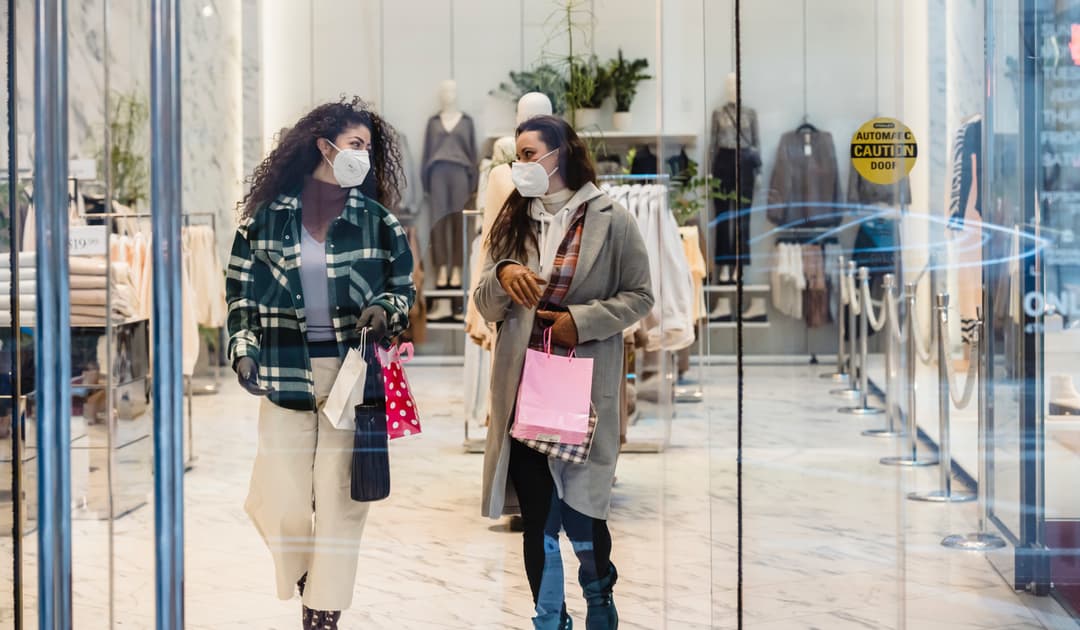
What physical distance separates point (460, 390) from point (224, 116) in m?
0.78

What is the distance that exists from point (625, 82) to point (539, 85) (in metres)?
0.19

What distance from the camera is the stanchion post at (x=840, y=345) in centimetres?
286

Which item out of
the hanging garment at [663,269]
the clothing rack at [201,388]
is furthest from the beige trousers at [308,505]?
the hanging garment at [663,269]

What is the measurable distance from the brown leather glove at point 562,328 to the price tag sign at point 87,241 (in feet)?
3.26

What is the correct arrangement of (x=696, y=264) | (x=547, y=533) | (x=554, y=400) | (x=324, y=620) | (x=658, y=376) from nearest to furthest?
(x=554, y=400), (x=547, y=533), (x=324, y=620), (x=696, y=264), (x=658, y=376)

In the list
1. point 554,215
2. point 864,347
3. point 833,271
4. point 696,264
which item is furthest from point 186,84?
point 864,347

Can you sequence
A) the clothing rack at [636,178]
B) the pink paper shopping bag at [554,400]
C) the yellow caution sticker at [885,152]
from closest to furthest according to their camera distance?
1. the pink paper shopping bag at [554,400]
2. the clothing rack at [636,178]
3. the yellow caution sticker at [885,152]

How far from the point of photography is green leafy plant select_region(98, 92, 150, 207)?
286 cm

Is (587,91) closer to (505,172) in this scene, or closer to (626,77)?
(626,77)

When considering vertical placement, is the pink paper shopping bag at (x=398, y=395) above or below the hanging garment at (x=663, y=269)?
below

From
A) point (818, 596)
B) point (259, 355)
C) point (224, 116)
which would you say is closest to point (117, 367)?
point (259, 355)

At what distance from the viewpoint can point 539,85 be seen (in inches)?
111

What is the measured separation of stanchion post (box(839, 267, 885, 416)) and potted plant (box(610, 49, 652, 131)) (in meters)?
0.62

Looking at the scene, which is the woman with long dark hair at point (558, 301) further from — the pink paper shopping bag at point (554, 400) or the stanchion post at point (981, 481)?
the stanchion post at point (981, 481)
